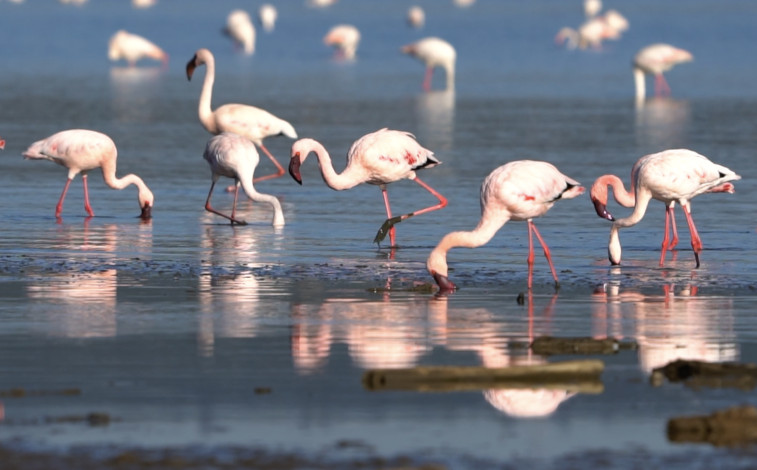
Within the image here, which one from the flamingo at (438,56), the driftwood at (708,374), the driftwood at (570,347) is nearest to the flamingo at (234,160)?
the driftwood at (570,347)

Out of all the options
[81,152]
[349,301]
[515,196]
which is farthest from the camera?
[81,152]

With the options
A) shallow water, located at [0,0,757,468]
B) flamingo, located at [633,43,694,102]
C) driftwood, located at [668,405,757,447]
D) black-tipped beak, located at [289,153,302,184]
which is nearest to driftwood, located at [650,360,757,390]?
shallow water, located at [0,0,757,468]

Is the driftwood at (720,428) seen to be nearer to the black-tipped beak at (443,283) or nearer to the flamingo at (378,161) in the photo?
the black-tipped beak at (443,283)

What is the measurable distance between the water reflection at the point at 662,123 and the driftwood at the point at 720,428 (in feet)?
54.7

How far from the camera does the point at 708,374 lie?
8.22m

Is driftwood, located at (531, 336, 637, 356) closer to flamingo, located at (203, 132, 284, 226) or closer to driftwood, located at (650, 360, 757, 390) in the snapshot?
driftwood, located at (650, 360, 757, 390)

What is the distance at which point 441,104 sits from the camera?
3319 centimetres

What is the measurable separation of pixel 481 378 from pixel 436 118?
70.7ft

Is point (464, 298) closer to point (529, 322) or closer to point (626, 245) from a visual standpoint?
point (529, 322)

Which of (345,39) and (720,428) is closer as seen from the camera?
(720,428)

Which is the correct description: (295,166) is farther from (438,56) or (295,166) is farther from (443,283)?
(438,56)

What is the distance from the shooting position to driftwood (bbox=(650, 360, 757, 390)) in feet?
26.6

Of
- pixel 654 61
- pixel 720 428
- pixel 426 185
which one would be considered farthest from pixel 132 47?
pixel 720 428

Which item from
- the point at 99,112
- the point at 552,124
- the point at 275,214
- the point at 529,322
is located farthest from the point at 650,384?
the point at 99,112
